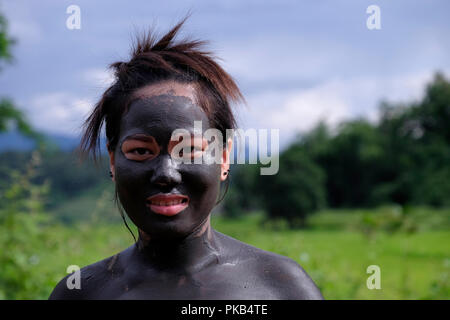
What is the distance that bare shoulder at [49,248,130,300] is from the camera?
2266 millimetres

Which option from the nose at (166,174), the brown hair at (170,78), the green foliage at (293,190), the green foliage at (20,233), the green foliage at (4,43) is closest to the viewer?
the nose at (166,174)

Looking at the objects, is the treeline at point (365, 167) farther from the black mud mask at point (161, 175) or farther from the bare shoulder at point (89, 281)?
the black mud mask at point (161, 175)

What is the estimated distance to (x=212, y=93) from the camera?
2260mm

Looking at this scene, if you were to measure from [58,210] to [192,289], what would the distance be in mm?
5887

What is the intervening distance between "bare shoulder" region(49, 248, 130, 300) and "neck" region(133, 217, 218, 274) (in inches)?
8.6

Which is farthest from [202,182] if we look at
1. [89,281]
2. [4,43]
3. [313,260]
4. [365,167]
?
[365,167]

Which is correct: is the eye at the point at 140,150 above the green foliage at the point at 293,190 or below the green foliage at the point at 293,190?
above

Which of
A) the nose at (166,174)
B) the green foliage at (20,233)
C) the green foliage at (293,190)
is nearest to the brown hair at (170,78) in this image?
the nose at (166,174)

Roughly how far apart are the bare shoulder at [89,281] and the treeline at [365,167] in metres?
19.3

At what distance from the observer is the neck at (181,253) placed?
7.17 ft

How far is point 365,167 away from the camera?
29.3 metres

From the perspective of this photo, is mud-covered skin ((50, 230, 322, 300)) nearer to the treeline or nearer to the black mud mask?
the black mud mask
